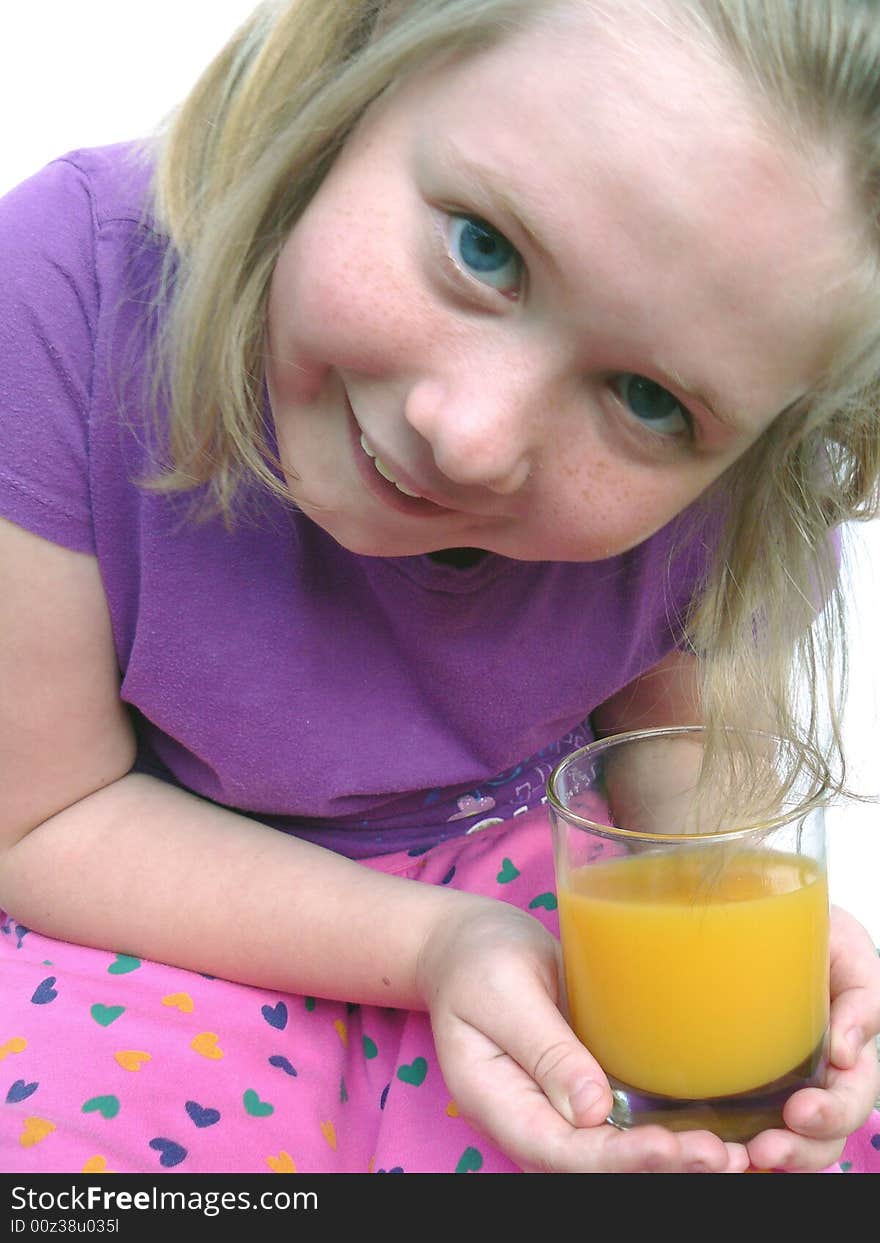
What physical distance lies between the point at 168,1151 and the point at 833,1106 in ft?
1.12

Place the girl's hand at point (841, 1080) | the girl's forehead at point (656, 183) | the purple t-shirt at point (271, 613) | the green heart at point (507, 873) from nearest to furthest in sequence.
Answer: the girl's forehead at point (656, 183)
the girl's hand at point (841, 1080)
the purple t-shirt at point (271, 613)
the green heart at point (507, 873)

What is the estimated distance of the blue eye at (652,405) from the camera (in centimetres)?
55

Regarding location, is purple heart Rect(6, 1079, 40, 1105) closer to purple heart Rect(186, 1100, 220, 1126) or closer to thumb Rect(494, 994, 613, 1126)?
purple heart Rect(186, 1100, 220, 1126)

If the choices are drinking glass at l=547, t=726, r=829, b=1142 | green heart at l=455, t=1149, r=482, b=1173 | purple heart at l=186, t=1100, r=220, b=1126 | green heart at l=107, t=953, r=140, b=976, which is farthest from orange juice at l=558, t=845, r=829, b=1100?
green heart at l=107, t=953, r=140, b=976

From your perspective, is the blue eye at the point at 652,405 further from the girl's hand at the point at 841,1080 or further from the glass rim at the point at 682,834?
the girl's hand at the point at 841,1080

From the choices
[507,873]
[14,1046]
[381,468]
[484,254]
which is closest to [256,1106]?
[14,1046]

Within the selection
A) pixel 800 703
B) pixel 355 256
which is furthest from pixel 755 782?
pixel 355 256

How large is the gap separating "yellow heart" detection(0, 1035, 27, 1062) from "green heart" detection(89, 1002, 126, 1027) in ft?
0.14

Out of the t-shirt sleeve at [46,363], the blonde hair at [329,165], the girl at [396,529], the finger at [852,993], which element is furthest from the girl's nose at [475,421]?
the finger at [852,993]

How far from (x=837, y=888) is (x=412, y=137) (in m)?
0.93

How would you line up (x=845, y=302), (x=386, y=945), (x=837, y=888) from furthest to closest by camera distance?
(x=837, y=888), (x=386, y=945), (x=845, y=302)

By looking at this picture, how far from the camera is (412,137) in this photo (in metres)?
0.56

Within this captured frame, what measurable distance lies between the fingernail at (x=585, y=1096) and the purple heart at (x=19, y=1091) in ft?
0.98
